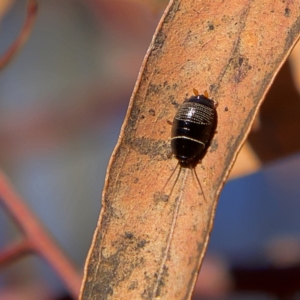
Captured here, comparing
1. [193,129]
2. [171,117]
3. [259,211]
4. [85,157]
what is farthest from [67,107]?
[171,117]

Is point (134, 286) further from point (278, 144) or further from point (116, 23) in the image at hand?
point (116, 23)

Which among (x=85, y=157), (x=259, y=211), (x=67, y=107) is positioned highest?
(x=67, y=107)

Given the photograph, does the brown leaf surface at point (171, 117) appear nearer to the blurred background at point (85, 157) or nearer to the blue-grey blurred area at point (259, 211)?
the blurred background at point (85, 157)

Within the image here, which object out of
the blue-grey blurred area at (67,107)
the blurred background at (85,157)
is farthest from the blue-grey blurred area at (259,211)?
the blue-grey blurred area at (67,107)

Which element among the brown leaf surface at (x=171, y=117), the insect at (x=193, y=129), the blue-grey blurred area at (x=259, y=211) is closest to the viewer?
the brown leaf surface at (x=171, y=117)

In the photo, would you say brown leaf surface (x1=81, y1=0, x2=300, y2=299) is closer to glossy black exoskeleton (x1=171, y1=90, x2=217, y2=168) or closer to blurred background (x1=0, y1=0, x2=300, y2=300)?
glossy black exoskeleton (x1=171, y1=90, x2=217, y2=168)

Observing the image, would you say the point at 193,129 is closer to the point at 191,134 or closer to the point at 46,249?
the point at 191,134
